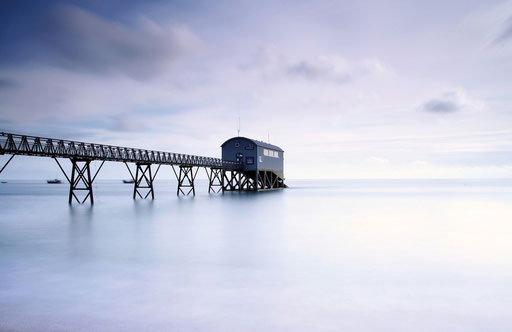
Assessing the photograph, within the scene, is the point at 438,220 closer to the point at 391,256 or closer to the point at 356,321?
the point at 391,256

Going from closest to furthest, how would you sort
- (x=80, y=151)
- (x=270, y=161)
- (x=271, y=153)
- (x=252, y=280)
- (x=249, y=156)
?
(x=252, y=280), (x=80, y=151), (x=249, y=156), (x=270, y=161), (x=271, y=153)

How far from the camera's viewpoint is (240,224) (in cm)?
1986

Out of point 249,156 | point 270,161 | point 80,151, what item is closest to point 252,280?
point 80,151

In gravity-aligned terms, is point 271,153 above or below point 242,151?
above

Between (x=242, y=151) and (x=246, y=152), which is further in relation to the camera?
(x=242, y=151)

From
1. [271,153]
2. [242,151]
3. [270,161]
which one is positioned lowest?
[270,161]

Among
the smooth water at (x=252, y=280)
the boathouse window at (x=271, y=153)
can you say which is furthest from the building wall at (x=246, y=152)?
the smooth water at (x=252, y=280)

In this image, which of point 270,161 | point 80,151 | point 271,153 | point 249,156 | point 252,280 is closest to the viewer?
point 252,280

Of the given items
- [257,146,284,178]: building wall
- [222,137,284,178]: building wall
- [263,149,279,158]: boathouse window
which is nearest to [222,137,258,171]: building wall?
[222,137,284,178]: building wall

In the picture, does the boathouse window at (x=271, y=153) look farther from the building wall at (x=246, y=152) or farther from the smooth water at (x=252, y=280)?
the smooth water at (x=252, y=280)

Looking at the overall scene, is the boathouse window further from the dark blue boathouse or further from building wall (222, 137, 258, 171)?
building wall (222, 137, 258, 171)

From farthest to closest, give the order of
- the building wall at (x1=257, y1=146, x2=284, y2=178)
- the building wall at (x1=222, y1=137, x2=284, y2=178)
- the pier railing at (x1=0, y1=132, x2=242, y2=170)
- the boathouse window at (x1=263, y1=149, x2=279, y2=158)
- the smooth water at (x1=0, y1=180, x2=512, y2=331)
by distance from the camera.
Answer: the boathouse window at (x1=263, y1=149, x2=279, y2=158) < the building wall at (x1=257, y1=146, x2=284, y2=178) < the building wall at (x1=222, y1=137, x2=284, y2=178) < the pier railing at (x1=0, y1=132, x2=242, y2=170) < the smooth water at (x1=0, y1=180, x2=512, y2=331)

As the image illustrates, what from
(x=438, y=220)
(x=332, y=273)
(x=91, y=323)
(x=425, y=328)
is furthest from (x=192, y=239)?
(x=438, y=220)

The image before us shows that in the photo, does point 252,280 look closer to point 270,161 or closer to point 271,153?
point 270,161
